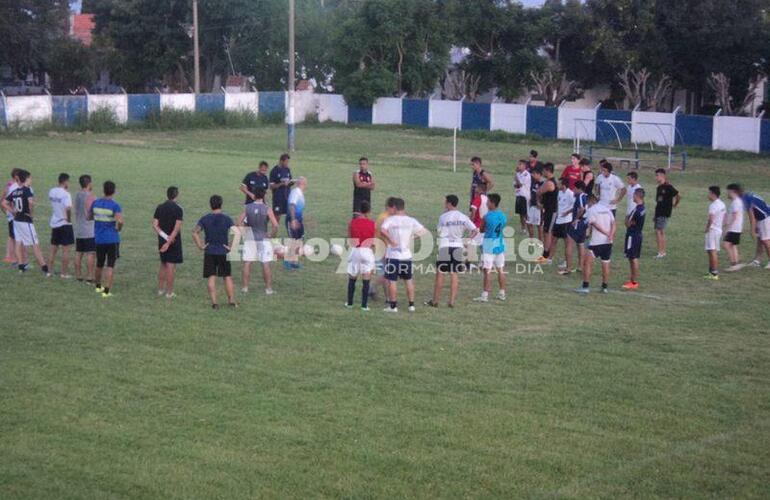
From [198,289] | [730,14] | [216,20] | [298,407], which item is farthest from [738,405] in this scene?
[216,20]

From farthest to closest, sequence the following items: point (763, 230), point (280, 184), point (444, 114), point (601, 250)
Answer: point (444, 114) < point (280, 184) < point (763, 230) < point (601, 250)

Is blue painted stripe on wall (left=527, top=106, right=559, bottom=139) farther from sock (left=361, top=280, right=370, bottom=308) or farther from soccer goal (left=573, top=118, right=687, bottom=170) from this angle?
sock (left=361, top=280, right=370, bottom=308)

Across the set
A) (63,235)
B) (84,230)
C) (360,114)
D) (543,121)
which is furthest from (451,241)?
(360,114)

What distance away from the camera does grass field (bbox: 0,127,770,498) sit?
29.4ft

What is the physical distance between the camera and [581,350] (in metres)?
13.4

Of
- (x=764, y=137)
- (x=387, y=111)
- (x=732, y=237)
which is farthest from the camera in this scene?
(x=387, y=111)

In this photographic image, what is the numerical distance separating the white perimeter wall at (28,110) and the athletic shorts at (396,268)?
36.7 metres

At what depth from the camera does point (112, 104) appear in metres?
51.5

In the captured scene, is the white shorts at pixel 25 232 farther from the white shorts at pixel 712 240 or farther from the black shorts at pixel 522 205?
the white shorts at pixel 712 240

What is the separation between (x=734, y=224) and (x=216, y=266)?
9.71 metres

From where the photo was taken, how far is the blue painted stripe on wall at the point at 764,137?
45.8 metres

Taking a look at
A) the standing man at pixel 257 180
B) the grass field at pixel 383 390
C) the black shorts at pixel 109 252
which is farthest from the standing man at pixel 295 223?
the black shorts at pixel 109 252

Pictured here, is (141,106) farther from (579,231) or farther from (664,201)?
(579,231)

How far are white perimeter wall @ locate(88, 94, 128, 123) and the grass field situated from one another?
107 feet
